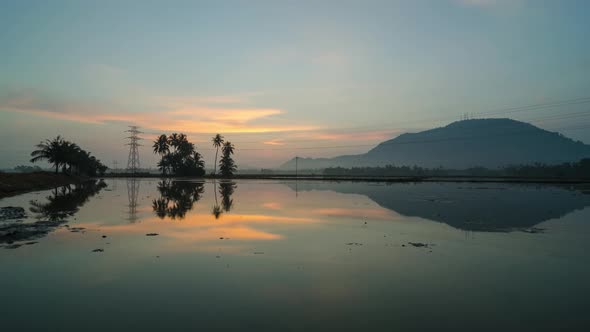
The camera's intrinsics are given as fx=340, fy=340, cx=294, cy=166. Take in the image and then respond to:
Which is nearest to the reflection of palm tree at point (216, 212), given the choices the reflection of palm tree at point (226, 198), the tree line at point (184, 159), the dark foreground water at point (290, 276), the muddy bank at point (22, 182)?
the reflection of palm tree at point (226, 198)

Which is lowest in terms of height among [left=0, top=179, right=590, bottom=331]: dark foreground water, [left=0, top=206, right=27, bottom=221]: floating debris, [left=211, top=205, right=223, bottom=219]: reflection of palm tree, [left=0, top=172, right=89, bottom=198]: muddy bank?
[left=0, top=179, right=590, bottom=331]: dark foreground water

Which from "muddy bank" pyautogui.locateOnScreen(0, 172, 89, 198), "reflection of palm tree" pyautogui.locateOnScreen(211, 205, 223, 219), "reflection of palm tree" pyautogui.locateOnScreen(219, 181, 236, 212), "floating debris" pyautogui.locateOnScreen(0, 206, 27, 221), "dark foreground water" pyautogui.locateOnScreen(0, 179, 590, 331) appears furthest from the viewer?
"muddy bank" pyautogui.locateOnScreen(0, 172, 89, 198)

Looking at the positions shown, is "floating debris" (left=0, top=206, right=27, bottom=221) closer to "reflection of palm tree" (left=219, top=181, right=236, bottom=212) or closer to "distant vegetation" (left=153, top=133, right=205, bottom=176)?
"reflection of palm tree" (left=219, top=181, right=236, bottom=212)

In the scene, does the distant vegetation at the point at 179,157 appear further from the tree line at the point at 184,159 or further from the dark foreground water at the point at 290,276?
the dark foreground water at the point at 290,276

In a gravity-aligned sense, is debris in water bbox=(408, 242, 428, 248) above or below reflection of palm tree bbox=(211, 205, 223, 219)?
below

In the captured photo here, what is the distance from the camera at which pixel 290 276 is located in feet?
37.2

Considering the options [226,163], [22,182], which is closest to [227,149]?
[226,163]

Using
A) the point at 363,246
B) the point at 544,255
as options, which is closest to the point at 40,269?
the point at 363,246

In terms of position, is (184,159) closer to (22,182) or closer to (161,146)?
(161,146)

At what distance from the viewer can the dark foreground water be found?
8.12 metres

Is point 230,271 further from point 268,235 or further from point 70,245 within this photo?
point 70,245

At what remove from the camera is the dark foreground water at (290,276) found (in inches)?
320

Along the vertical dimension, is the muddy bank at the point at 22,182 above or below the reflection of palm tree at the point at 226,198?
above

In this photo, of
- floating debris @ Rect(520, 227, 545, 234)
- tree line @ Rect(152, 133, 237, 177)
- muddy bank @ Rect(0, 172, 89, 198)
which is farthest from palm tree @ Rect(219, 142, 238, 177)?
floating debris @ Rect(520, 227, 545, 234)
